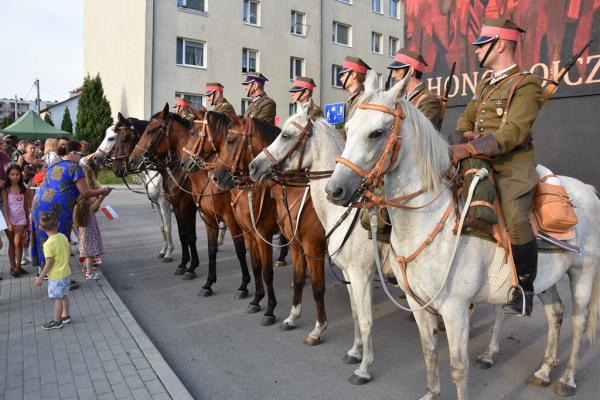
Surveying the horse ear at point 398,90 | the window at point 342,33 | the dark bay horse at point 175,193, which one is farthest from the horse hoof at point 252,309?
the window at point 342,33

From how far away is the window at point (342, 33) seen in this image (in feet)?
94.5

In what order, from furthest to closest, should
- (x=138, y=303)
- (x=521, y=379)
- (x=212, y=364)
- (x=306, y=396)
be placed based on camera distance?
1. (x=138, y=303)
2. (x=212, y=364)
3. (x=521, y=379)
4. (x=306, y=396)

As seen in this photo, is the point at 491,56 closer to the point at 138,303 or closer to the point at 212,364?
the point at 212,364

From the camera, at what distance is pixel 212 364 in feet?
13.9

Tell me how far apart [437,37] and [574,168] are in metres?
4.52

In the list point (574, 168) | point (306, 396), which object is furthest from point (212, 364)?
point (574, 168)

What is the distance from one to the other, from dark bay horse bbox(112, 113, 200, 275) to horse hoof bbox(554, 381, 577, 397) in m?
5.36

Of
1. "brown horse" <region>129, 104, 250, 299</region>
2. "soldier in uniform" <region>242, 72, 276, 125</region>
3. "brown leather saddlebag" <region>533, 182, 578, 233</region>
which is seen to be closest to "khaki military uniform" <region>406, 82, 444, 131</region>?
"brown leather saddlebag" <region>533, 182, 578, 233</region>

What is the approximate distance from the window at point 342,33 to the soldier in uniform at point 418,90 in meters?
25.6

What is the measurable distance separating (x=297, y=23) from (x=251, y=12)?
3167 millimetres

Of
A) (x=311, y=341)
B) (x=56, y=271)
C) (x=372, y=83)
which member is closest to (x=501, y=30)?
→ (x=372, y=83)

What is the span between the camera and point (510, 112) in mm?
2938

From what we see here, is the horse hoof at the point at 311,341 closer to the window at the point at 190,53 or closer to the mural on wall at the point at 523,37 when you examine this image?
the mural on wall at the point at 523,37

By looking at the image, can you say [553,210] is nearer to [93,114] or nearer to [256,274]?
[256,274]
